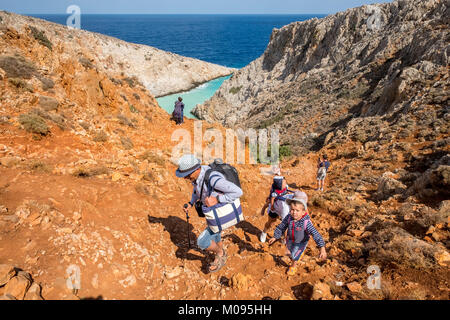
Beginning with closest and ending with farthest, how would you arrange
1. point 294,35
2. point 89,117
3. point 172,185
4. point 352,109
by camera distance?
point 172,185 < point 89,117 < point 352,109 < point 294,35

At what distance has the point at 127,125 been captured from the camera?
1180 centimetres

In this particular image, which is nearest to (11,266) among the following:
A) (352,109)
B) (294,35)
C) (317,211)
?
(317,211)

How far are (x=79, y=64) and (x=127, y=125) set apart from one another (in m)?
3.65

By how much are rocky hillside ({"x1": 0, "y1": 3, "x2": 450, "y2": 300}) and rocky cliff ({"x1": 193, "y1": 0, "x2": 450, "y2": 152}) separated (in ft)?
16.0

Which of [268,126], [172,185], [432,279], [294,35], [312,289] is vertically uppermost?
[294,35]

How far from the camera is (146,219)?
17.1 feet

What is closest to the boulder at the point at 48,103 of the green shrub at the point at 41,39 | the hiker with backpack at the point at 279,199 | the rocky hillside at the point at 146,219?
the rocky hillside at the point at 146,219

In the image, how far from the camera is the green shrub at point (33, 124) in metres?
6.39

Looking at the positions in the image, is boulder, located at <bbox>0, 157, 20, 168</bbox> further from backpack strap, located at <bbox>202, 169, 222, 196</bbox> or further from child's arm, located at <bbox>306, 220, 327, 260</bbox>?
child's arm, located at <bbox>306, 220, 327, 260</bbox>

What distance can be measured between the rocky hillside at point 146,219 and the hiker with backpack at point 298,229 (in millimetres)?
510

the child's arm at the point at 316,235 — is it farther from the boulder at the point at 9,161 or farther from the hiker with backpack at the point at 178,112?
the hiker with backpack at the point at 178,112

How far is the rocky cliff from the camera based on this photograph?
46.8 feet

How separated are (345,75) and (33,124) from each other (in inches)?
1045

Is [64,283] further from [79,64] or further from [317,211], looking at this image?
[79,64]
